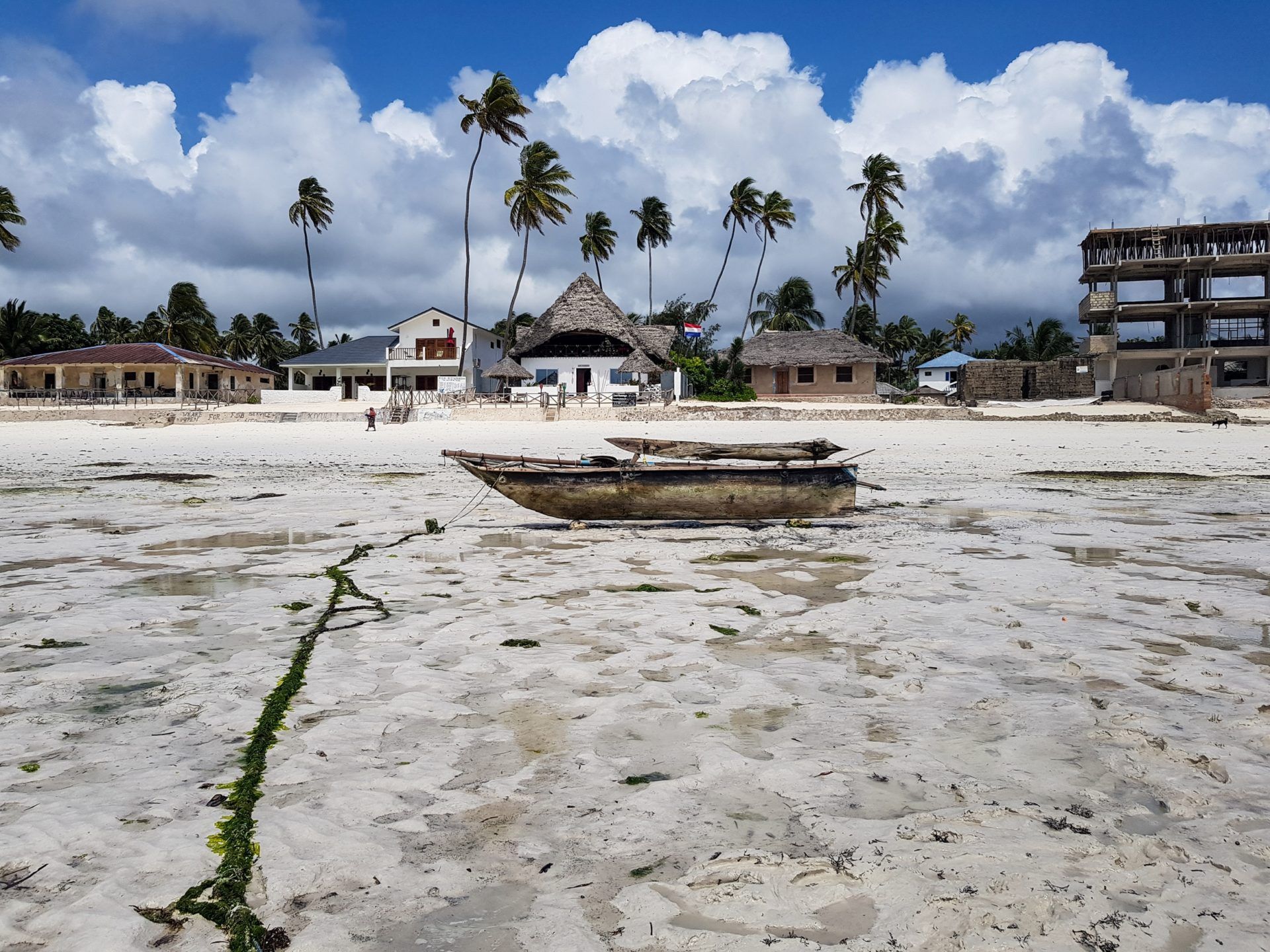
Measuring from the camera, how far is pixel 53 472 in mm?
16156

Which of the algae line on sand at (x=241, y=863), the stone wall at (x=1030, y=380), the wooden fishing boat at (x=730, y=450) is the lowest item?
the algae line on sand at (x=241, y=863)

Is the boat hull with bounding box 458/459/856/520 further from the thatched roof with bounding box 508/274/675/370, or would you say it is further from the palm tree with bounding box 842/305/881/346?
the palm tree with bounding box 842/305/881/346

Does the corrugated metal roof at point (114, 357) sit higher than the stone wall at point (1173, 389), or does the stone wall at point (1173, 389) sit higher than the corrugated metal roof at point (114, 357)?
the corrugated metal roof at point (114, 357)

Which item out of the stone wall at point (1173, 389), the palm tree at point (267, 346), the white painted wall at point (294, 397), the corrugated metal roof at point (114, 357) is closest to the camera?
the stone wall at point (1173, 389)

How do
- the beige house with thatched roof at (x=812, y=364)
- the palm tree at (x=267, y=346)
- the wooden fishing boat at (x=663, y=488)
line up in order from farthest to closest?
the palm tree at (x=267, y=346), the beige house with thatched roof at (x=812, y=364), the wooden fishing boat at (x=663, y=488)

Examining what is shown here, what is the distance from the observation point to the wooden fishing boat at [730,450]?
9.54 metres

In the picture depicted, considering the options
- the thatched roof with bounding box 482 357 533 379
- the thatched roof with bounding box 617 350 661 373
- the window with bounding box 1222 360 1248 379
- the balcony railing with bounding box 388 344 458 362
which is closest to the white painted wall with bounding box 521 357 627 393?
the thatched roof with bounding box 617 350 661 373

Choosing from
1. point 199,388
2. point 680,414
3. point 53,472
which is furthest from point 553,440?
point 199,388

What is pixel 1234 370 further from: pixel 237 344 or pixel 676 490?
pixel 237 344

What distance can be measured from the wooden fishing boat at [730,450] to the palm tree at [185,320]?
58.8 m

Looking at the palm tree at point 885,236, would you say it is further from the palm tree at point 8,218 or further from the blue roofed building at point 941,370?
the palm tree at point 8,218

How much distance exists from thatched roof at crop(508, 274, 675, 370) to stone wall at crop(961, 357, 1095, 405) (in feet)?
49.1

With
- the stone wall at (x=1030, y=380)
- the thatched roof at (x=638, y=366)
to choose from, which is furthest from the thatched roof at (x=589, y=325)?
the stone wall at (x=1030, y=380)

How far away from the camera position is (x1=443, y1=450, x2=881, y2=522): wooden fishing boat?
8.88 metres
